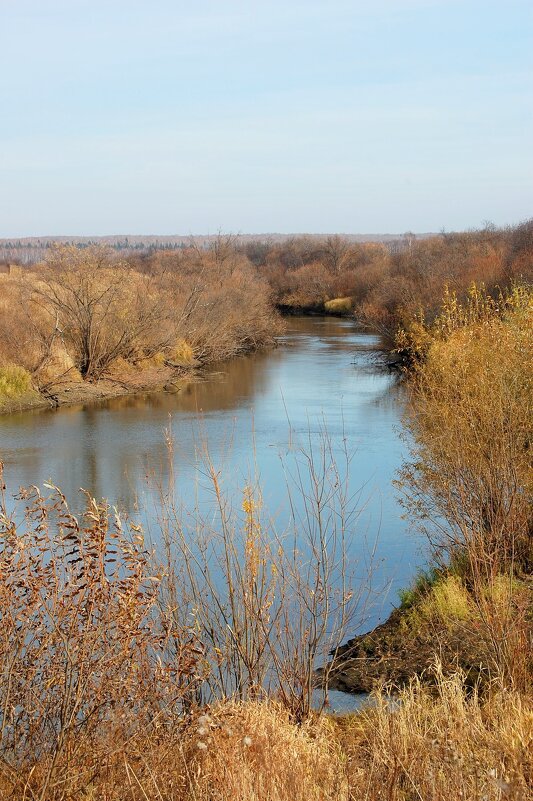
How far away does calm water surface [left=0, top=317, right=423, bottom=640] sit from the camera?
12250 mm

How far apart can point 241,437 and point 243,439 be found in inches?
8.2

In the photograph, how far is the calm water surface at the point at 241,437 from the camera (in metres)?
12.2

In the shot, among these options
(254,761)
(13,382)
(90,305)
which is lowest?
(13,382)

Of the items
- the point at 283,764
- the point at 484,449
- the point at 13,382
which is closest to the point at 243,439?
the point at 13,382

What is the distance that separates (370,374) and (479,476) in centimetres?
1822

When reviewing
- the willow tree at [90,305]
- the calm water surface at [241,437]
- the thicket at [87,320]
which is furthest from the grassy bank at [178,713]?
the willow tree at [90,305]

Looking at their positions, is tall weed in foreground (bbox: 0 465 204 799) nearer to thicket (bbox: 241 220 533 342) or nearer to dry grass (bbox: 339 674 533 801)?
dry grass (bbox: 339 674 533 801)

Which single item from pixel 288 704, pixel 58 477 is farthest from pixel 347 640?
pixel 58 477

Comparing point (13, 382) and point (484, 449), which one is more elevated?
point (484, 449)

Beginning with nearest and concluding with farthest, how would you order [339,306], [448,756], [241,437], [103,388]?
[448,756]
[241,437]
[103,388]
[339,306]

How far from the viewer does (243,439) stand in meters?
17.5

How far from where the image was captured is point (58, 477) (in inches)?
583

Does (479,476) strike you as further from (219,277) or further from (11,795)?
(219,277)

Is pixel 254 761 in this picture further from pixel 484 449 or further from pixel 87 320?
pixel 87 320
